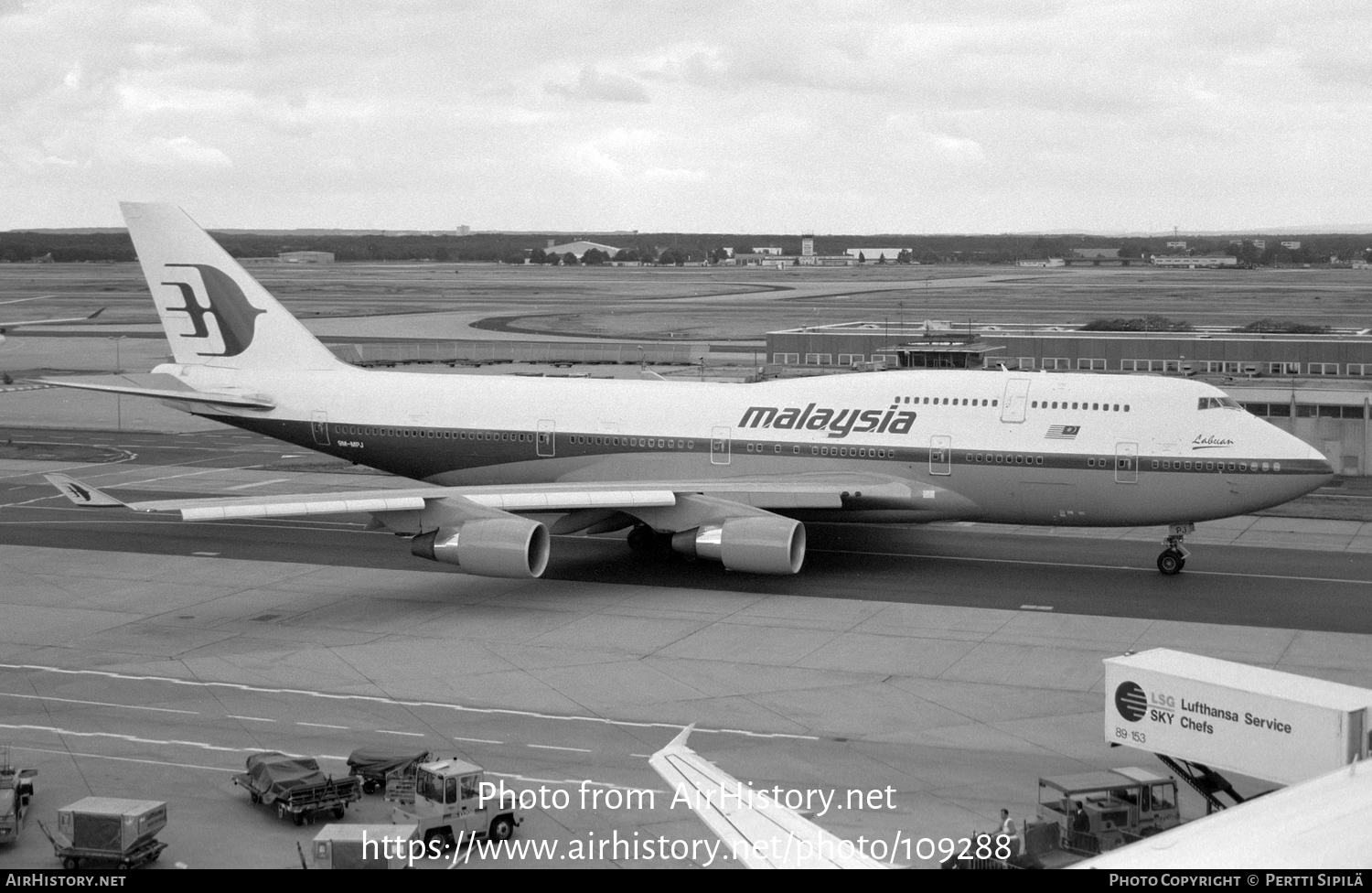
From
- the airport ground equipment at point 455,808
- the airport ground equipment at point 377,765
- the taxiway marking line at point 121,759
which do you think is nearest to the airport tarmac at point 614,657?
the taxiway marking line at point 121,759

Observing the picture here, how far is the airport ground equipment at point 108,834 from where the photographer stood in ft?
54.4

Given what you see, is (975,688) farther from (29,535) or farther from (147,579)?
(29,535)

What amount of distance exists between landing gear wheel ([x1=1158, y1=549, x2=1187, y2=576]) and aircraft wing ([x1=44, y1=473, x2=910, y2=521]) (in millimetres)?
5966

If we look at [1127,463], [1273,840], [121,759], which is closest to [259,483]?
[121,759]

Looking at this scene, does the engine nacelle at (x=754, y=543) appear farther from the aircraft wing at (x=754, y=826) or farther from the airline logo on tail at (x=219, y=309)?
the aircraft wing at (x=754, y=826)

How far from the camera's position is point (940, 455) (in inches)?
1315

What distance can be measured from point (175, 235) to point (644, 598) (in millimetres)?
17822

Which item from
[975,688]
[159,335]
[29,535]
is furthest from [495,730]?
[159,335]

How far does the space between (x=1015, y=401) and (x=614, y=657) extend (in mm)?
12234

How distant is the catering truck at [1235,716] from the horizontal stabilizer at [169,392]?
88.0 ft

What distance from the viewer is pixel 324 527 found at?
40.2 metres

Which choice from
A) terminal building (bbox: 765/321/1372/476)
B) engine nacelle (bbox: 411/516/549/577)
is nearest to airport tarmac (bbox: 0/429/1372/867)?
engine nacelle (bbox: 411/516/549/577)

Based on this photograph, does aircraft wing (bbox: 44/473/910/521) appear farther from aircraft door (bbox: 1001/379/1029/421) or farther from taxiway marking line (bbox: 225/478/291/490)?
taxiway marking line (bbox: 225/478/291/490)

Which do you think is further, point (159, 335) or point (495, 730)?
point (159, 335)
